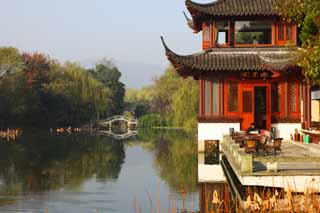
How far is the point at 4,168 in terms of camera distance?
1908 cm

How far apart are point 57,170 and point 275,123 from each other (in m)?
7.38

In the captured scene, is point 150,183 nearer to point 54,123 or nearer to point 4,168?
point 4,168

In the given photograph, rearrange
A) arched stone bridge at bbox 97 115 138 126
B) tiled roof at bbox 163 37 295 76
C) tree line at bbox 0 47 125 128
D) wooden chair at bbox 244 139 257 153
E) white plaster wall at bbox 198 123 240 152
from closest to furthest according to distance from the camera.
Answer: wooden chair at bbox 244 139 257 153, tiled roof at bbox 163 37 295 76, white plaster wall at bbox 198 123 240 152, tree line at bbox 0 47 125 128, arched stone bridge at bbox 97 115 138 126

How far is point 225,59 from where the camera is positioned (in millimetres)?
20234

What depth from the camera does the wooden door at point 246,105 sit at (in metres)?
20.2

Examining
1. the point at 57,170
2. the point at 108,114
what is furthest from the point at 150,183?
the point at 108,114

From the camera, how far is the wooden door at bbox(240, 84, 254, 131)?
66.3 ft

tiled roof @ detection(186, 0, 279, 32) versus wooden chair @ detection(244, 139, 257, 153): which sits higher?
tiled roof @ detection(186, 0, 279, 32)

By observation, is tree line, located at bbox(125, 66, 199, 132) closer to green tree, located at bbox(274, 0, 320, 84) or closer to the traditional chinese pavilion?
the traditional chinese pavilion

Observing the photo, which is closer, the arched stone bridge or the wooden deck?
the wooden deck

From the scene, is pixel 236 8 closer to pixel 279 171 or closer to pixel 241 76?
pixel 241 76

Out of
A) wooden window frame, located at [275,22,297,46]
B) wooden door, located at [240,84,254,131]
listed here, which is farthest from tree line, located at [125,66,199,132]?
wooden window frame, located at [275,22,297,46]

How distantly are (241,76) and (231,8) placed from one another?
235 centimetres

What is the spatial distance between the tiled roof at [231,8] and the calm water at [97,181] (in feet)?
16.5
